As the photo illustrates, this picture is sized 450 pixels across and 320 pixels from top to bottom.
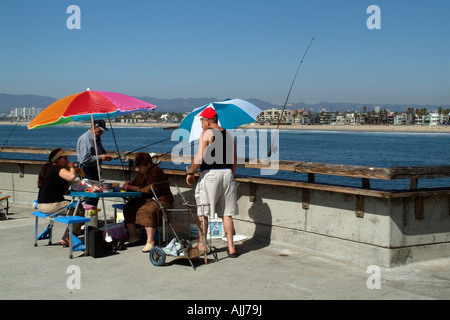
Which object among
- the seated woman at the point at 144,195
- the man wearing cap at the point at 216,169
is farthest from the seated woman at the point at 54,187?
the man wearing cap at the point at 216,169

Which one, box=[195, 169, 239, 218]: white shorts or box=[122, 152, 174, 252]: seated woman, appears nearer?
box=[195, 169, 239, 218]: white shorts

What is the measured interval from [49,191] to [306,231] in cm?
325

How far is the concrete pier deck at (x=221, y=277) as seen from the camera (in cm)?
475

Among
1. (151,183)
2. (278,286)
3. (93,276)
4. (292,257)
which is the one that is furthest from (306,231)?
(93,276)

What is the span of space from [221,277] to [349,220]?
1614mm

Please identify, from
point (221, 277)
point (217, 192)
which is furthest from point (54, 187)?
point (221, 277)

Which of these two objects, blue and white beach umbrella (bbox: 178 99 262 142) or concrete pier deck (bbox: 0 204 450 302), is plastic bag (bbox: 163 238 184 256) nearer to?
concrete pier deck (bbox: 0 204 450 302)

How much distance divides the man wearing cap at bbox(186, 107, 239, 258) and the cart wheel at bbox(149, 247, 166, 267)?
1.64 feet

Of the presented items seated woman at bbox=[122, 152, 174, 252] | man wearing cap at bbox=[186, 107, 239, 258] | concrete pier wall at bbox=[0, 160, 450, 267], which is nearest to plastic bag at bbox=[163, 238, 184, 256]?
man wearing cap at bbox=[186, 107, 239, 258]

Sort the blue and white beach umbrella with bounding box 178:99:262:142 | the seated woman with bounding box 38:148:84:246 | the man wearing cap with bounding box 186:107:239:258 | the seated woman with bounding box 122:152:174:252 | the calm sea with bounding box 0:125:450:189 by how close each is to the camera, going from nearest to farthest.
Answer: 1. the man wearing cap with bounding box 186:107:239:258
2. the seated woman with bounding box 122:152:174:252
3. the seated woman with bounding box 38:148:84:246
4. the blue and white beach umbrella with bounding box 178:99:262:142
5. the calm sea with bounding box 0:125:450:189

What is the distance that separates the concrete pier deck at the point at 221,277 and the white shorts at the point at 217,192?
22.0 inches

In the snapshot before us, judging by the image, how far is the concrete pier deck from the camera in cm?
475

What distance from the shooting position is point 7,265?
580 centimetres

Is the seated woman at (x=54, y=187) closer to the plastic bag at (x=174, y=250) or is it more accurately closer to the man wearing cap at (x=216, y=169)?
the plastic bag at (x=174, y=250)
